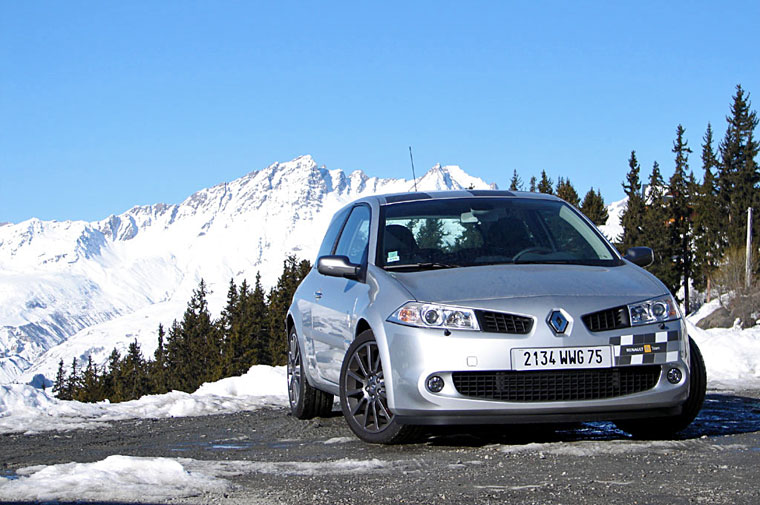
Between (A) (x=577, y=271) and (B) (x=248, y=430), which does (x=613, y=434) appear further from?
(B) (x=248, y=430)

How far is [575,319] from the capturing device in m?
5.66

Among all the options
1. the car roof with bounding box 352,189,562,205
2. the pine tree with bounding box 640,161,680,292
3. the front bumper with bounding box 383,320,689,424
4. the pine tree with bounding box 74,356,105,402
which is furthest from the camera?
the pine tree with bounding box 74,356,105,402

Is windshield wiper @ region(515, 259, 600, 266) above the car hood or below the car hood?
above

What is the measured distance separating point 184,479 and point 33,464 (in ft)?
4.92

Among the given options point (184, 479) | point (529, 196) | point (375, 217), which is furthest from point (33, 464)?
point (529, 196)

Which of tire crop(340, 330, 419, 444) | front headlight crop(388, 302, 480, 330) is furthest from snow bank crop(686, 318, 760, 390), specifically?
front headlight crop(388, 302, 480, 330)

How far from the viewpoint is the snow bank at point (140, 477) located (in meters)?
4.44

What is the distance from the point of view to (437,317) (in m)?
5.72

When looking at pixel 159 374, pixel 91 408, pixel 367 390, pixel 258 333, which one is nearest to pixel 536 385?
pixel 367 390

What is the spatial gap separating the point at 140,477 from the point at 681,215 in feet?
233

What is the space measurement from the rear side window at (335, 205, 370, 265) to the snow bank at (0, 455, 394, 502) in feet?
6.54

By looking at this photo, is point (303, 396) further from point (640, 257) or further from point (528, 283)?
point (640, 257)

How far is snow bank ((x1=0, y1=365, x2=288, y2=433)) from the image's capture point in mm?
8344

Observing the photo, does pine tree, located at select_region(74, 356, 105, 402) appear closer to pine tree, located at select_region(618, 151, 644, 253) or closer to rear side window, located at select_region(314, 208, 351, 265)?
pine tree, located at select_region(618, 151, 644, 253)
